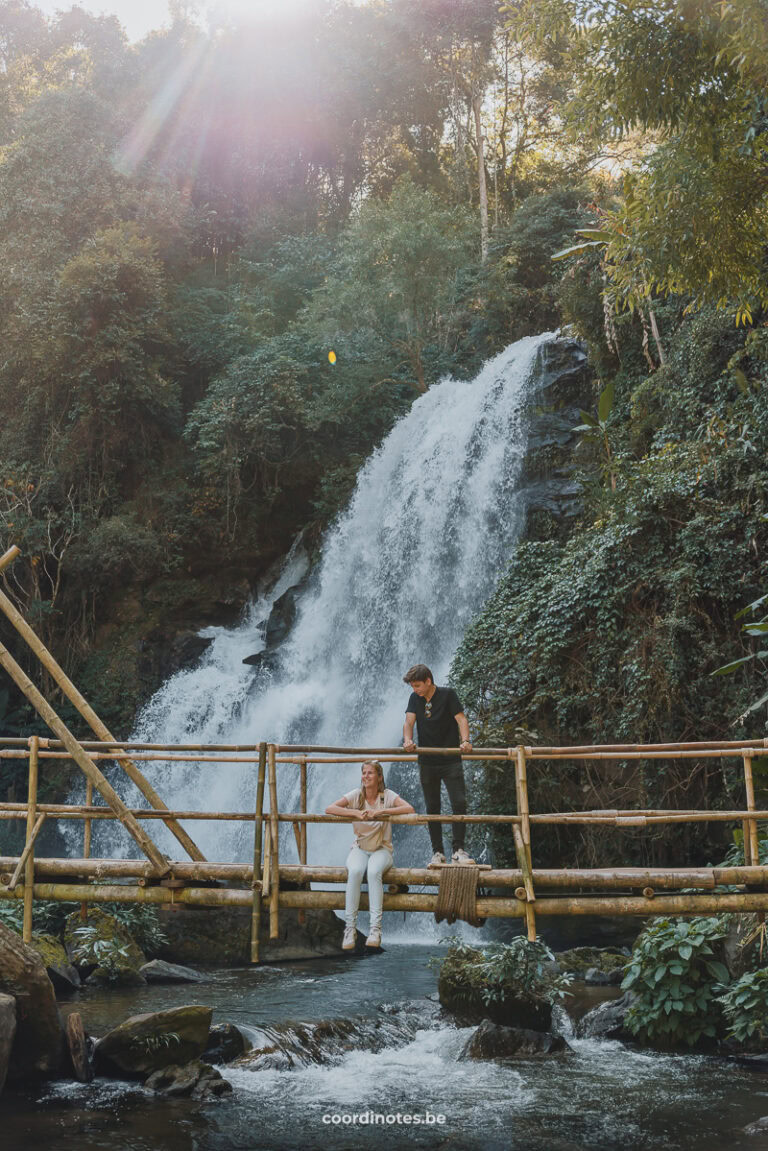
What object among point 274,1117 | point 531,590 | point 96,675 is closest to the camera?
point 274,1117

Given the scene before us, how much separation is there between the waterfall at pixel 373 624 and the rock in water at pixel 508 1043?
214 inches

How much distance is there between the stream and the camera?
5824mm

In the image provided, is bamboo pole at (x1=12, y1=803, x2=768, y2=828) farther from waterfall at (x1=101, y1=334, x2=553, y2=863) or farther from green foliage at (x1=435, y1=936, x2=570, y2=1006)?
waterfall at (x1=101, y1=334, x2=553, y2=863)

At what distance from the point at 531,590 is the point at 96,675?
361 inches

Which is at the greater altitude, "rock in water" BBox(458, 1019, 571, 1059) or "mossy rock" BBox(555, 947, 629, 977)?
"mossy rock" BBox(555, 947, 629, 977)

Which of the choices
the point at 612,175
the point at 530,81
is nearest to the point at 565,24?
the point at 612,175

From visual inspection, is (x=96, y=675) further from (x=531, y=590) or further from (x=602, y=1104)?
(x=602, y=1104)

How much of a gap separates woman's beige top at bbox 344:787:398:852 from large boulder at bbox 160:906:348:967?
516 cm

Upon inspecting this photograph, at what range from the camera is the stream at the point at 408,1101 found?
5824 millimetres

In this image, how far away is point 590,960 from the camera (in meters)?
10.1

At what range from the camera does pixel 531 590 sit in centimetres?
1309

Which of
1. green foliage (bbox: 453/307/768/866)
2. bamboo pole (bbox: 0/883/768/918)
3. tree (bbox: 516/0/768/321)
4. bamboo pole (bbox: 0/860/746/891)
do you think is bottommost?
bamboo pole (bbox: 0/883/768/918)

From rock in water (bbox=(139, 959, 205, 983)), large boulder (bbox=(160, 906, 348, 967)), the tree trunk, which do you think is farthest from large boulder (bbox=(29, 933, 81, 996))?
the tree trunk

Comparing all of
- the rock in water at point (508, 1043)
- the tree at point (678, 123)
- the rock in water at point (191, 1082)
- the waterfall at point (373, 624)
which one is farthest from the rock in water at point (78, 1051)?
the tree at point (678, 123)
